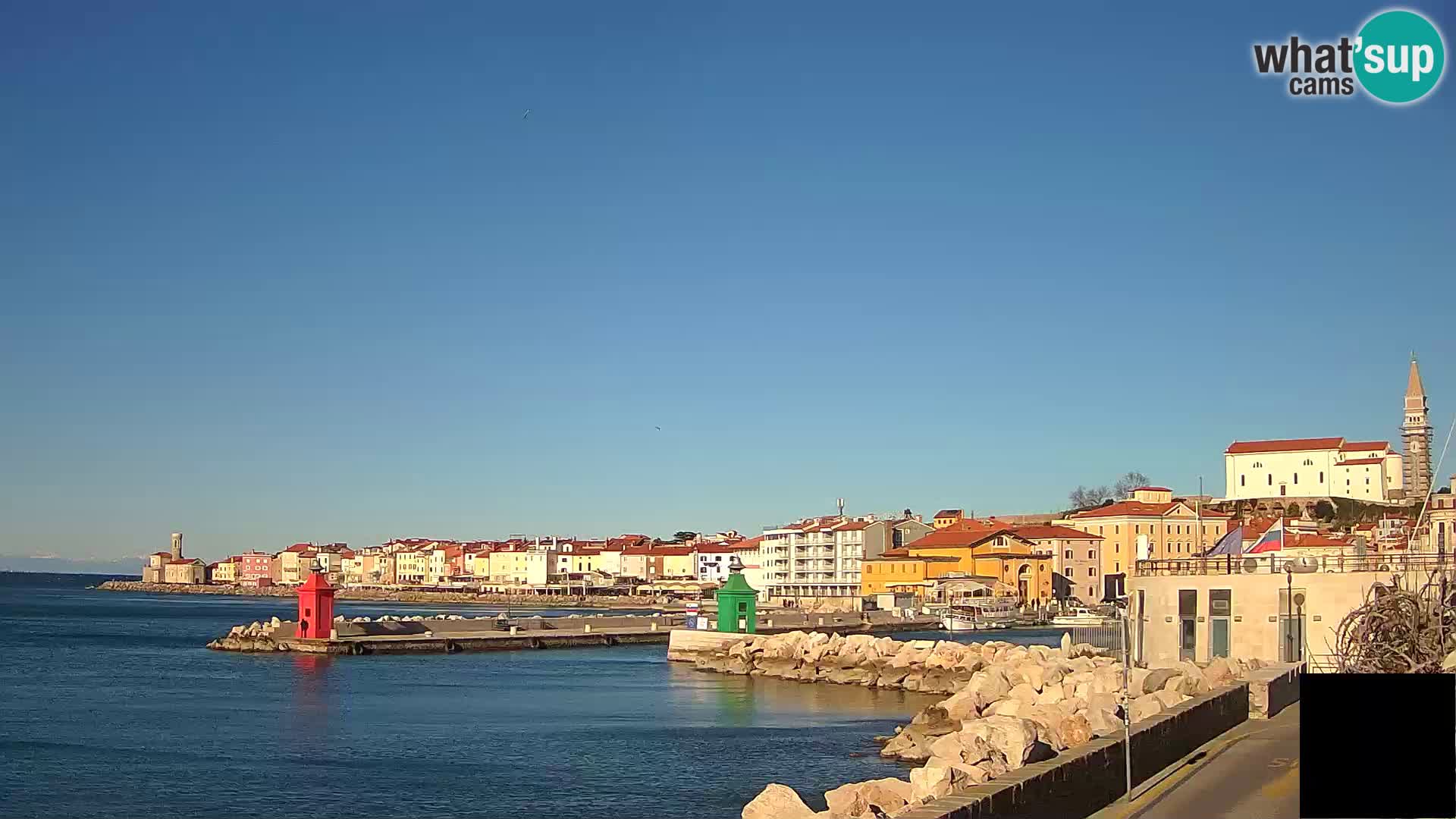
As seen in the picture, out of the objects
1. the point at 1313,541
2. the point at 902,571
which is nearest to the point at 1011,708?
the point at 1313,541

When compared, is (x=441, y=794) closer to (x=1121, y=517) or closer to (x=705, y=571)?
(x=1121, y=517)

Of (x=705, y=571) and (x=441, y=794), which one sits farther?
(x=705, y=571)

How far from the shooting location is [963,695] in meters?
32.2

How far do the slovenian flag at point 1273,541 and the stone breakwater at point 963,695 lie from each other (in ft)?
12.8

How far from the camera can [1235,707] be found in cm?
1920

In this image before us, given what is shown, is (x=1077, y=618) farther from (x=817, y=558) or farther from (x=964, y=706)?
(x=964, y=706)

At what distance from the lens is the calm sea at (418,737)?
2481cm

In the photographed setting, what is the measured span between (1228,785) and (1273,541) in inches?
673

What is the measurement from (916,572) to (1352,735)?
104082mm

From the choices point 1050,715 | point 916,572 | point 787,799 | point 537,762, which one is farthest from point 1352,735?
point 916,572

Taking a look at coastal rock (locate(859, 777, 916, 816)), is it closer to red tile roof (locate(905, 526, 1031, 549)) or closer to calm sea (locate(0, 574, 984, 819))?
calm sea (locate(0, 574, 984, 819))

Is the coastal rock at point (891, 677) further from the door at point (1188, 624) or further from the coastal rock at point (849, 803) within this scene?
the coastal rock at point (849, 803)

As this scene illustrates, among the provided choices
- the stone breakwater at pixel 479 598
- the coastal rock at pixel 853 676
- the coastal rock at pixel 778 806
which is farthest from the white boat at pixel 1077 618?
the coastal rock at pixel 778 806

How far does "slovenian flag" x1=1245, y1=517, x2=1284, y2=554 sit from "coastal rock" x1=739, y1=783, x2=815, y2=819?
55.5 feet
